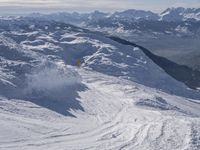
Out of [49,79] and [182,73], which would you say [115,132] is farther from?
[182,73]

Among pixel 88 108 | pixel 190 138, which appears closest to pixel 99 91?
pixel 88 108

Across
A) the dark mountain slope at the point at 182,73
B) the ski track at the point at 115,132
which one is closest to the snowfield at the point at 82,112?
the ski track at the point at 115,132

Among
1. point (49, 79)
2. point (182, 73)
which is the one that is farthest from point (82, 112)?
point (182, 73)

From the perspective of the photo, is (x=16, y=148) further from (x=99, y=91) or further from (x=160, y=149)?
(x=99, y=91)

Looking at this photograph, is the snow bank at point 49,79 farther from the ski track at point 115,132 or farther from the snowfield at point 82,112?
the ski track at point 115,132

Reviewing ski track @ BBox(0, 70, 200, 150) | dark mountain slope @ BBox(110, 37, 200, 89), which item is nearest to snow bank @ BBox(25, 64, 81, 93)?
ski track @ BBox(0, 70, 200, 150)

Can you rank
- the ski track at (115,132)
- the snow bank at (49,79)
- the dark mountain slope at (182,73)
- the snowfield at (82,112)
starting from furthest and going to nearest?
1. the dark mountain slope at (182,73)
2. the snow bank at (49,79)
3. the snowfield at (82,112)
4. the ski track at (115,132)

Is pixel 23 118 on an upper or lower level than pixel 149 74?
upper

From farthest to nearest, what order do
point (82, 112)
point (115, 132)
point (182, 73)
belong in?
point (182, 73)
point (82, 112)
point (115, 132)
